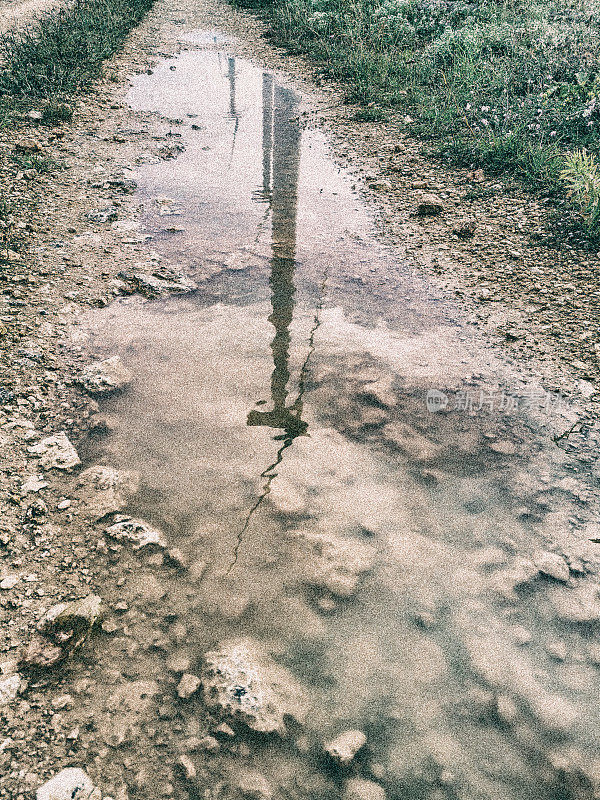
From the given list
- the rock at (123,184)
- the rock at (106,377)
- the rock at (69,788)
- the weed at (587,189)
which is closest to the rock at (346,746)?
the rock at (69,788)

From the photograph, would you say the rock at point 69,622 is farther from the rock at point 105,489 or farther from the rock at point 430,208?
the rock at point 430,208

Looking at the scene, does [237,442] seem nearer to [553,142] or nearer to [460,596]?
[460,596]

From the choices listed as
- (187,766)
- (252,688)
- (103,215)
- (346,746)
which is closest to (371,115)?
(103,215)

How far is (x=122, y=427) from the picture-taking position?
268 centimetres

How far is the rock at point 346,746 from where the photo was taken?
1.58m

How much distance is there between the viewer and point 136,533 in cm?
218

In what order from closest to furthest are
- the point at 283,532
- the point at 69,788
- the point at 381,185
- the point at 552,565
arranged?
the point at 69,788, the point at 552,565, the point at 283,532, the point at 381,185

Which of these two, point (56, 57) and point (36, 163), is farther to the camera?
point (56, 57)

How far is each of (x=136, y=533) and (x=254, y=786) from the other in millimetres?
998

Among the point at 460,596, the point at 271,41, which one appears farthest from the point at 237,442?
the point at 271,41

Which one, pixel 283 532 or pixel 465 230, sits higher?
pixel 465 230

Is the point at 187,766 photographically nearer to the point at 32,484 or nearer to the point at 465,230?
the point at 32,484

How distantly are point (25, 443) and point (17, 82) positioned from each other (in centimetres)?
629

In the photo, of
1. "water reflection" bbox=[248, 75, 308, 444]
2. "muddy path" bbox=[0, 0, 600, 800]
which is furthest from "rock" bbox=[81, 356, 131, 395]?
"water reflection" bbox=[248, 75, 308, 444]
